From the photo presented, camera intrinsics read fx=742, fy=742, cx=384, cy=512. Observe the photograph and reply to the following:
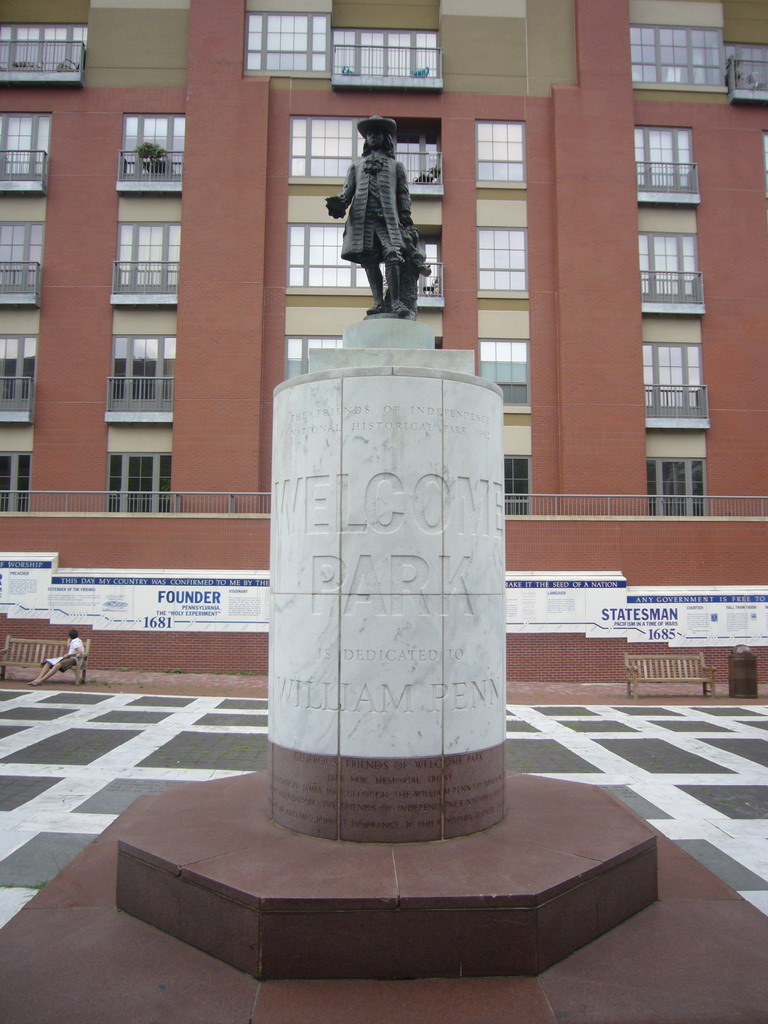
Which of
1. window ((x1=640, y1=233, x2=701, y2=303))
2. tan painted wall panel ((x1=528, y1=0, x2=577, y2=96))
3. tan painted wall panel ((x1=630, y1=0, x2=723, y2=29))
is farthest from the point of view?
tan painted wall panel ((x1=630, y1=0, x2=723, y2=29))

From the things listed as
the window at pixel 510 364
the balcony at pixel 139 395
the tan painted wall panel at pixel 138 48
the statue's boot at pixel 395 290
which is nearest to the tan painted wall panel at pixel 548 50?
the window at pixel 510 364

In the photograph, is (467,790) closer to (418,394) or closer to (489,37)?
(418,394)

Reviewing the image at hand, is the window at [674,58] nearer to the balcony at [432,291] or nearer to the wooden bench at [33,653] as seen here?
the balcony at [432,291]

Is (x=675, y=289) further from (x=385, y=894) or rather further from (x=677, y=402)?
(x=385, y=894)

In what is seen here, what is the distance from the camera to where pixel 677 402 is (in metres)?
24.2

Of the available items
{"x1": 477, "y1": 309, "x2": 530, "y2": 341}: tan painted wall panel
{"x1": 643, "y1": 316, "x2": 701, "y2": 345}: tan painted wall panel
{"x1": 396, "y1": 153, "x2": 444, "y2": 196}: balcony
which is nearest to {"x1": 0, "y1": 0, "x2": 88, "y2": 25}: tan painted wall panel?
{"x1": 396, "y1": 153, "x2": 444, "y2": 196}: balcony

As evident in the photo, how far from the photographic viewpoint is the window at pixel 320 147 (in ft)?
80.6

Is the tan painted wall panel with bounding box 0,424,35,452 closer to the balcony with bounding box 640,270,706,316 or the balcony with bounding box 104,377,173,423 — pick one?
the balcony with bounding box 104,377,173,423

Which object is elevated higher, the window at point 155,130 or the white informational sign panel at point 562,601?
the window at point 155,130

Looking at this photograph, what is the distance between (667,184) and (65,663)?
23818mm

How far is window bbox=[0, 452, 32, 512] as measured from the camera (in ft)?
78.1

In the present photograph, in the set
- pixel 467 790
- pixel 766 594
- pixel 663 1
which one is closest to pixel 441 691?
pixel 467 790

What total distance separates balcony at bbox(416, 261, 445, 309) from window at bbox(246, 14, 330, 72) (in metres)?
7.78

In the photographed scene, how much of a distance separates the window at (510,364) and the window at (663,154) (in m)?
7.32
